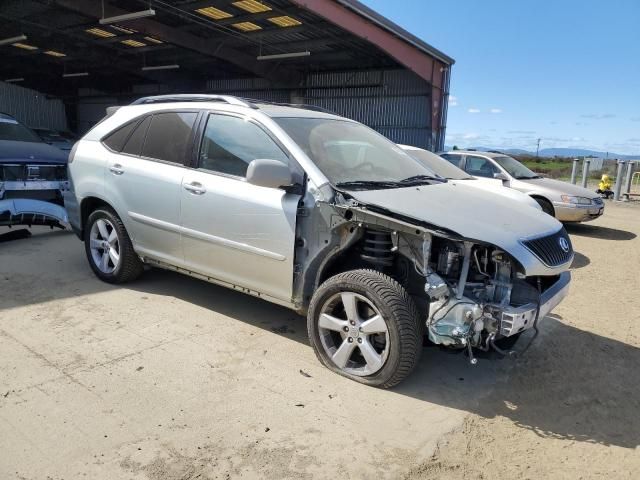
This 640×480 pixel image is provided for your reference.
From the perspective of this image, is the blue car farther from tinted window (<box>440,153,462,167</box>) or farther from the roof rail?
tinted window (<box>440,153,462,167</box>)

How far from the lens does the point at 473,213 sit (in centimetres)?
349

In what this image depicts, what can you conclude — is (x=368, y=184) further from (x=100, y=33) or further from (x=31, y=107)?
(x=31, y=107)

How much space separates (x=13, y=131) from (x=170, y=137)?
4289 millimetres

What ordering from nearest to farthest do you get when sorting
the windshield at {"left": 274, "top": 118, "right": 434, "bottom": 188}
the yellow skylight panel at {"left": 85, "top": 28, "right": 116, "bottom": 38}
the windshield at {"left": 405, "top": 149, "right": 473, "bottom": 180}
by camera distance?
the windshield at {"left": 274, "top": 118, "right": 434, "bottom": 188}, the windshield at {"left": 405, "top": 149, "right": 473, "bottom": 180}, the yellow skylight panel at {"left": 85, "top": 28, "right": 116, "bottom": 38}

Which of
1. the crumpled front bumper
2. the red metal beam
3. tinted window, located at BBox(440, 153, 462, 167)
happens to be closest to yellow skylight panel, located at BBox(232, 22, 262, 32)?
the red metal beam

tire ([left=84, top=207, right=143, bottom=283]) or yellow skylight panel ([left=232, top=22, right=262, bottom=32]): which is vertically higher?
yellow skylight panel ([left=232, top=22, right=262, bottom=32])

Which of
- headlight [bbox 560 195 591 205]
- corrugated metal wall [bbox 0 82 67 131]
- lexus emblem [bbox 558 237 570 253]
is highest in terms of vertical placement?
corrugated metal wall [bbox 0 82 67 131]

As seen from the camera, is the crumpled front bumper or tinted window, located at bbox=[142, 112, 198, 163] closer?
the crumpled front bumper

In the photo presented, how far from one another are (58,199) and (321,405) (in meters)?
5.28

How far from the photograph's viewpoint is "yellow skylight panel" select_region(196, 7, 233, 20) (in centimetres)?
1428

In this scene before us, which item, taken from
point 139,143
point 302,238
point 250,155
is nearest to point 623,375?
point 302,238

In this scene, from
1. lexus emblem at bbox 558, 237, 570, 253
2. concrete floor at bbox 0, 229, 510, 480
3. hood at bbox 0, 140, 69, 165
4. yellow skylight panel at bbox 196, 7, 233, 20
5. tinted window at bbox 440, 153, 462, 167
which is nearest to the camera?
concrete floor at bbox 0, 229, 510, 480

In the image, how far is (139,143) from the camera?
4801 millimetres

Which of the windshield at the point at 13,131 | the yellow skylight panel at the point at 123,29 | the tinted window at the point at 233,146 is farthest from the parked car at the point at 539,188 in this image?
the yellow skylight panel at the point at 123,29
